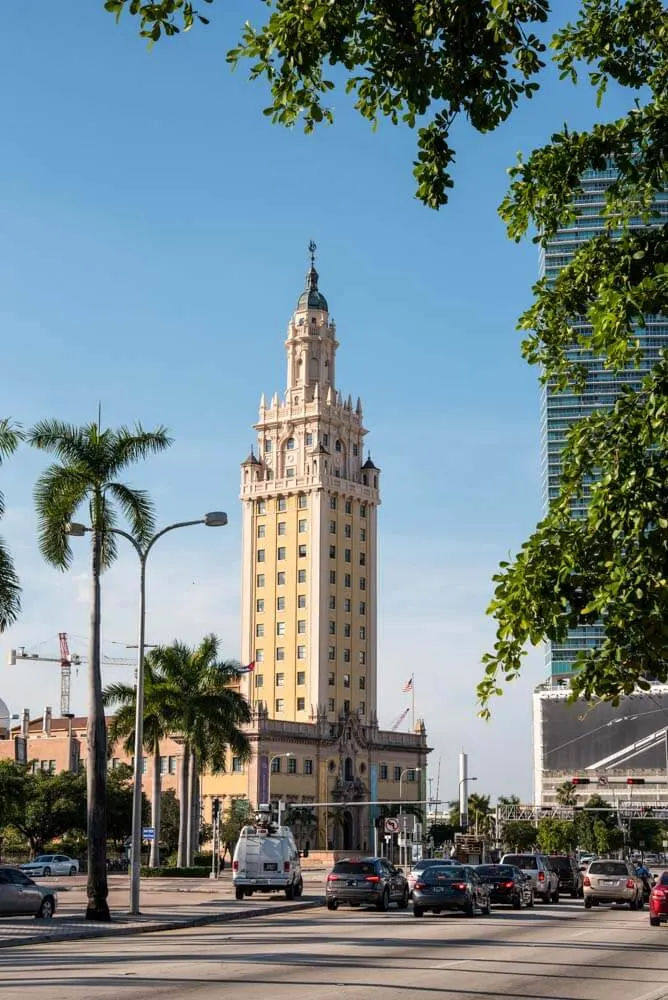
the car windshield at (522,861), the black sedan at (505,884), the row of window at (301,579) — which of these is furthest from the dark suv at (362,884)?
the row of window at (301,579)

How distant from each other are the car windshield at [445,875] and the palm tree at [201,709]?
102 feet

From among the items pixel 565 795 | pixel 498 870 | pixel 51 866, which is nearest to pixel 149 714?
pixel 51 866

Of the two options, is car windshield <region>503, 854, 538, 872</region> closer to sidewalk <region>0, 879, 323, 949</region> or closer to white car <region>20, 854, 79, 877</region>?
sidewalk <region>0, 879, 323, 949</region>

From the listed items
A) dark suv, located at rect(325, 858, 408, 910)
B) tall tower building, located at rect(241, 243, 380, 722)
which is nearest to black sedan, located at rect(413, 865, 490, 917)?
dark suv, located at rect(325, 858, 408, 910)

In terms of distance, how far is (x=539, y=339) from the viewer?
14.7m

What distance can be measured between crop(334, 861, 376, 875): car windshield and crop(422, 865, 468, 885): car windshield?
10.2 feet

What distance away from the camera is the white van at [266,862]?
4547 centimetres

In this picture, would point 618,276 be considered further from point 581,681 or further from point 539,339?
point 581,681

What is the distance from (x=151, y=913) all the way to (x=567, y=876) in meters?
23.8

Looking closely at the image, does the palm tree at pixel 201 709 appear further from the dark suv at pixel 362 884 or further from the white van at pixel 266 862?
the dark suv at pixel 362 884

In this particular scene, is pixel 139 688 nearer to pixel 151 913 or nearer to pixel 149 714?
pixel 151 913

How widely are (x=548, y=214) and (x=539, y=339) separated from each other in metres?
1.40

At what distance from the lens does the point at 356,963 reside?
22047mm

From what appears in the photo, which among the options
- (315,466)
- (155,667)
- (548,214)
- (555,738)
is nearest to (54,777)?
(155,667)
